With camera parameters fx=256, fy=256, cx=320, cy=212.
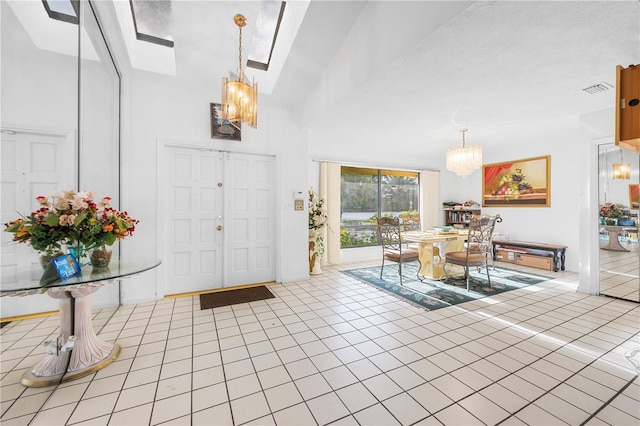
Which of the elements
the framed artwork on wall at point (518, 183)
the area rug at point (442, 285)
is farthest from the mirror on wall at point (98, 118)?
the framed artwork on wall at point (518, 183)

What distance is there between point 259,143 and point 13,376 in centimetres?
336

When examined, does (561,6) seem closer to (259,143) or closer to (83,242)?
(259,143)

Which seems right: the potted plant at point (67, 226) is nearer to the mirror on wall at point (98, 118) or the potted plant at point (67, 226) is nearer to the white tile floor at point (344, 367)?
the mirror on wall at point (98, 118)

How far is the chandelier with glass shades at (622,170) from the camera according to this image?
331 cm

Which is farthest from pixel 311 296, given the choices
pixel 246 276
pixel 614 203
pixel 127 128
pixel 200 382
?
pixel 614 203

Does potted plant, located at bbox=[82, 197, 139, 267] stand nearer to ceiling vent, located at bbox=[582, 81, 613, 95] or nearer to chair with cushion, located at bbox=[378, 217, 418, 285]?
chair with cushion, located at bbox=[378, 217, 418, 285]

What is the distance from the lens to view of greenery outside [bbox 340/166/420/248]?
5.90 m

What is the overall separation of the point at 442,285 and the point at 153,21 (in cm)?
510

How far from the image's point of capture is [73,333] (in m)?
1.95

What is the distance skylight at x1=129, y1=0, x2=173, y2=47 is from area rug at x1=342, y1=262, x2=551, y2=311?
428cm

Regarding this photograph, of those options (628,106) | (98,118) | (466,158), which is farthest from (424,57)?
(98,118)

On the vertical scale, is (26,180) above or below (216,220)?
above

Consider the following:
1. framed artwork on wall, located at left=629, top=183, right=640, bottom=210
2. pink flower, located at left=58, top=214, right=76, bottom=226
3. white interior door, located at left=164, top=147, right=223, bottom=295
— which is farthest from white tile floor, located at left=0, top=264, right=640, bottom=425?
framed artwork on wall, located at left=629, top=183, right=640, bottom=210

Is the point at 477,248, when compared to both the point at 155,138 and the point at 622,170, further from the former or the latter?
the point at 155,138
